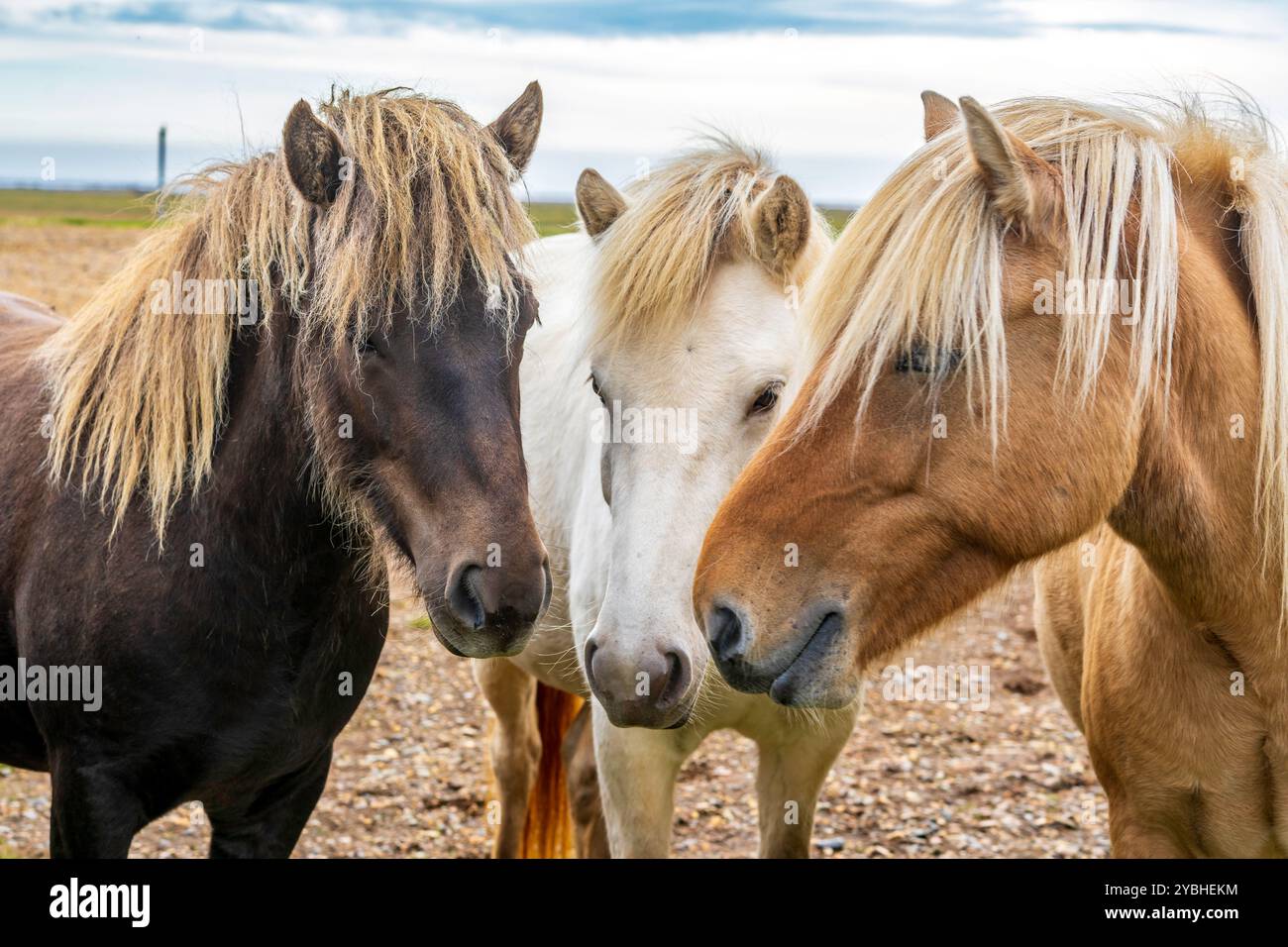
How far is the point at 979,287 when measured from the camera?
2254 mm

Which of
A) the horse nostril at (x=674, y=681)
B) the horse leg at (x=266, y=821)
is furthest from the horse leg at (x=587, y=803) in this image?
the horse nostril at (x=674, y=681)

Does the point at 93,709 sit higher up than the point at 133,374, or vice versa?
the point at 133,374

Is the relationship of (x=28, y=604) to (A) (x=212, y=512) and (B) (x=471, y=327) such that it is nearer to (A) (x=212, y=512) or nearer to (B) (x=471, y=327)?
(A) (x=212, y=512)

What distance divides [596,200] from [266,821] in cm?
210

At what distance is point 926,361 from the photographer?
90.1 inches

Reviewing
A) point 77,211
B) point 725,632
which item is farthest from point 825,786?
point 77,211

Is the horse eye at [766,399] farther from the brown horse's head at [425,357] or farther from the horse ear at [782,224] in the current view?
the brown horse's head at [425,357]

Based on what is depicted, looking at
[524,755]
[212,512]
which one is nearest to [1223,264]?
[212,512]

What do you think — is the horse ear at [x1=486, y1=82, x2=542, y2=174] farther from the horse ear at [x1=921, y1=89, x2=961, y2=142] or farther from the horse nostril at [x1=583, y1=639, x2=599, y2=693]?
the horse nostril at [x1=583, y1=639, x2=599, y2=693]

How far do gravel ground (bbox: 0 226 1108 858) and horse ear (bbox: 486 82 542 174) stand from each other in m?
2.45

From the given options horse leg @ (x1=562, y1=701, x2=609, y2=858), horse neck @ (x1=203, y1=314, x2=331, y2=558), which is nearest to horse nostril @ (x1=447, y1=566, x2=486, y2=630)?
horse neck @ (x1=203, y1=314, x2=331, y2=558)

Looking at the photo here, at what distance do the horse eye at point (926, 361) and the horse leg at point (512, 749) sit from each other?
317 centimetres

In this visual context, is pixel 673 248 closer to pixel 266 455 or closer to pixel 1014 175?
pixel 1014 175
